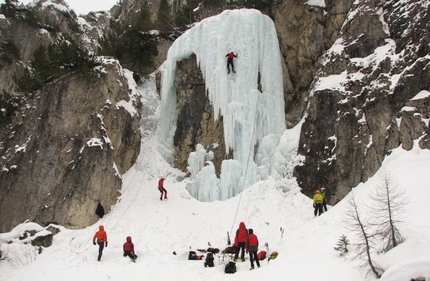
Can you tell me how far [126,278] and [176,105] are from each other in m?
11.1

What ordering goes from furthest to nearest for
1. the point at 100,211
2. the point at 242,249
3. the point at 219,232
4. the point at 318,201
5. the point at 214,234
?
the point at 100,211 < the point at 219,232 < the point at 214,234 < the point at 318,201 < the point at 242,249

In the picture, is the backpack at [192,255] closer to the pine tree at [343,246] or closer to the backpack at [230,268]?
the backpack at [230,268]

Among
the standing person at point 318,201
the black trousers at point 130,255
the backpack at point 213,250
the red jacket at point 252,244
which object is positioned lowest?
the backpack at point 213,250

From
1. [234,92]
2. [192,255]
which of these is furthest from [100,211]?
[234,92]

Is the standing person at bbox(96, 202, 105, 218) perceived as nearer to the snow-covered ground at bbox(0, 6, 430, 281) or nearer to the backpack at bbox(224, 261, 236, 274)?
the snow-covered ground at bbox(0, 6, 430, 281)

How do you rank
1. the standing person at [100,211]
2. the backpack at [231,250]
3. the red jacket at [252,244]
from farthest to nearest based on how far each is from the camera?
the standing person at [100,211] → the backpack at [231,250] → the red jacket at [252,244]

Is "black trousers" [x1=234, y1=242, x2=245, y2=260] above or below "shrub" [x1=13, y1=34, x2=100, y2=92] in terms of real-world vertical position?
below

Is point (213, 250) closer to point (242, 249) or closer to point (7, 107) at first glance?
point (242, 249)

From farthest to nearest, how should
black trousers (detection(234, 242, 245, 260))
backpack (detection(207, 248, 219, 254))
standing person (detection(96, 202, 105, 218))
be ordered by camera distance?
1. standing person (detection(96, 202, 105, 218))
2. backpack (detection(207, 248, 219, 254))
3. black trousers (detection(234, 242, 245, 260))

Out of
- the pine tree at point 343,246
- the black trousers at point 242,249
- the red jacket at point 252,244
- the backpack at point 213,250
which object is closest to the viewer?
the pine tree at point 343,246

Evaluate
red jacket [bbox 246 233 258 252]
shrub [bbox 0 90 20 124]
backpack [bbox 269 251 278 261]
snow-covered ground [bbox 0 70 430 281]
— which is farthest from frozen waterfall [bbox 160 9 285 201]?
shrub [bbox 0 90 20 124]

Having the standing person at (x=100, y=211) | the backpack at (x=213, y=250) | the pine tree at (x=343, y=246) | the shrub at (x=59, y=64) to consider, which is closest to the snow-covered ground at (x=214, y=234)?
the pine tree at (x=343, y=246)

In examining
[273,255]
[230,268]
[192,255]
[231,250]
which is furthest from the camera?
[192,255]

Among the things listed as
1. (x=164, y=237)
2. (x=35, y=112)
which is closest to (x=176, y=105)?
(x=35, y=112)
